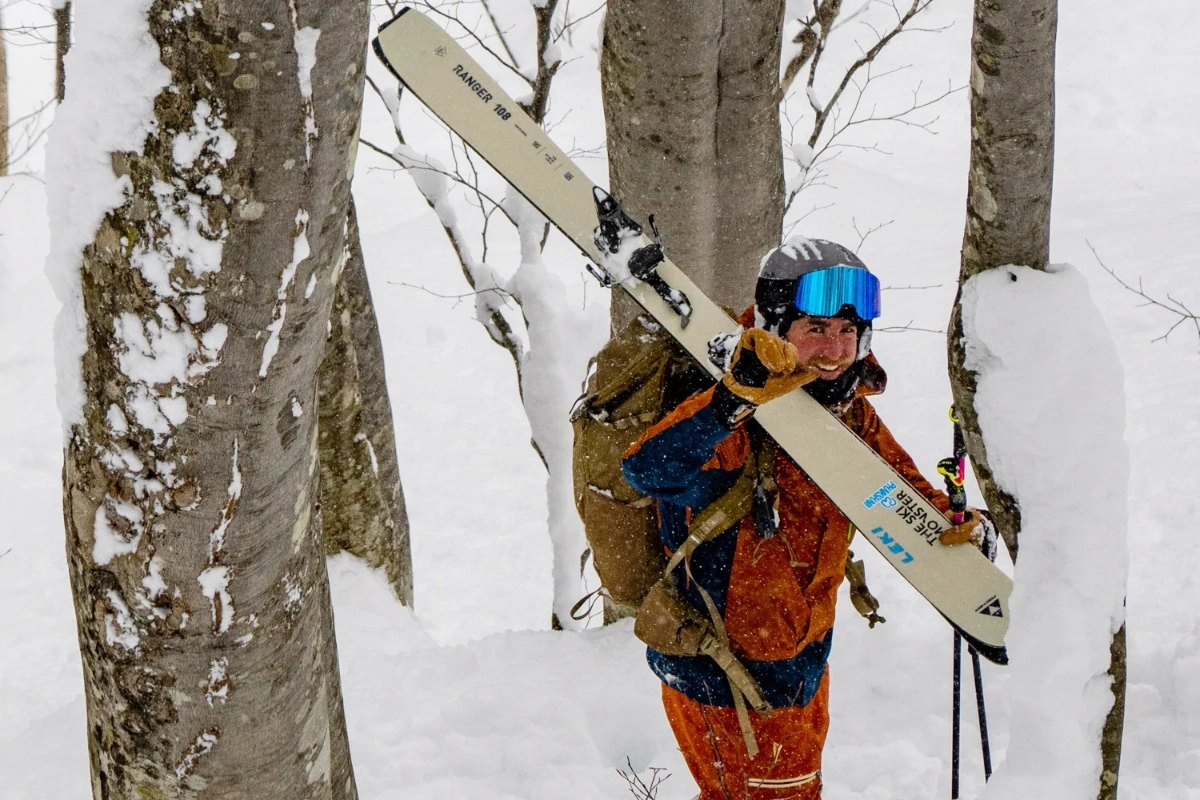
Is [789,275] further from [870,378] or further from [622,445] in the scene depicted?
[622,445]

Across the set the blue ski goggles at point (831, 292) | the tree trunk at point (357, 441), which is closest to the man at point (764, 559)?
the blue ski goggles at point (831, 292)

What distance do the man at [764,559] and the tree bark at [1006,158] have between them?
253 mm

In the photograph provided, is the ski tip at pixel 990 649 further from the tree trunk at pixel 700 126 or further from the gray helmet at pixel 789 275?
the tree trunk at pixel 700 126

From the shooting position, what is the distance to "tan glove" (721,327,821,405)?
196cm

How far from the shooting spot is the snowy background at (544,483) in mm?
3332

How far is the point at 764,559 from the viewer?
90.0 inches

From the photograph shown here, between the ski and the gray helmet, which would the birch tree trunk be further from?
the gray helmet

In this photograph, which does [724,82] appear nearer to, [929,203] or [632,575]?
[632,575]

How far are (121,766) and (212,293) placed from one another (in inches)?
33.4

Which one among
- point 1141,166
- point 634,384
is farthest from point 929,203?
point 634,384

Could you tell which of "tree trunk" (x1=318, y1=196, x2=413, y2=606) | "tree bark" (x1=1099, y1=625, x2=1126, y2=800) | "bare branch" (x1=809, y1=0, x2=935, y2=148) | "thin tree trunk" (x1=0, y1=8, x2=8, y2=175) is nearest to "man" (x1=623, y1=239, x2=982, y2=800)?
"tree bark" (x1=1099, y1=625, x2=1126, y2=800)

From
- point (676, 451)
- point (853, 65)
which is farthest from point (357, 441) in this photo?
point (853, 65)

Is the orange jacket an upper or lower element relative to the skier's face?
lower

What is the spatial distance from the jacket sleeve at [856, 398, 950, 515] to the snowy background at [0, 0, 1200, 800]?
1.76ft
